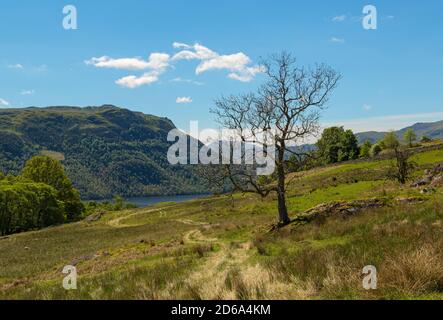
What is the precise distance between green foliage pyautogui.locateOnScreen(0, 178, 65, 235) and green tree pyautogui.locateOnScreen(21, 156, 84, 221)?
22.5 feet

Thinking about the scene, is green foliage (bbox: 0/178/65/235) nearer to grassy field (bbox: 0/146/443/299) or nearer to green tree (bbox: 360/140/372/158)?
grassy field (bbox: 0/146/443/299)

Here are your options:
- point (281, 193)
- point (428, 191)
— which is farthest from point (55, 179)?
point (428, 191)

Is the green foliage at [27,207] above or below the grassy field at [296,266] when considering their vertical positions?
below

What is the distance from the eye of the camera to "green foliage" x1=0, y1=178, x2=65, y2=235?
81.2 m

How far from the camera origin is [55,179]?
10294 centimetres

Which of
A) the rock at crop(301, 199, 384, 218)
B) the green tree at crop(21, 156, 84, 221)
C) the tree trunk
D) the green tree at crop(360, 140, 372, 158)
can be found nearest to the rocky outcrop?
the rock at crop(301, 199, 384, 218)

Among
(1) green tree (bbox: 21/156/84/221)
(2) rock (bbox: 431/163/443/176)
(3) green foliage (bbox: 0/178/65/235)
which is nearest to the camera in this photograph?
(2) rock (bbox: 431/163/443/176)

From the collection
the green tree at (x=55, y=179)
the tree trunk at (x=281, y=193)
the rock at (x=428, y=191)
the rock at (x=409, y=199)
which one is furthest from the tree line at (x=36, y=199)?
the rock at (x=428, y=191)

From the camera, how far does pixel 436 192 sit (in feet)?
96.1

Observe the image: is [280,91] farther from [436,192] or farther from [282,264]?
[282,264]

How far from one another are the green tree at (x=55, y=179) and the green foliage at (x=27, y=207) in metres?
6.86

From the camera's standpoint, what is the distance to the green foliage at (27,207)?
81.2m

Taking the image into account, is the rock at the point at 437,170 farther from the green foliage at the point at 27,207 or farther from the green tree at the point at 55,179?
the green tree at the point at 55,179
